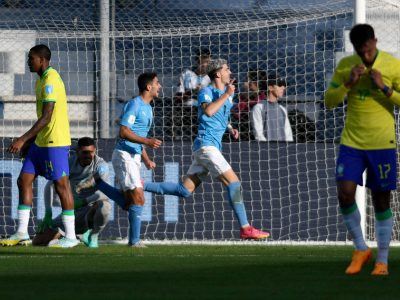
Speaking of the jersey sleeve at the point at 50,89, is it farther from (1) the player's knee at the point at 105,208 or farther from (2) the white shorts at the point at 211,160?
(2) the white shorts at the point at 211,160

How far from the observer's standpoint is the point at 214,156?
14219 millimetres

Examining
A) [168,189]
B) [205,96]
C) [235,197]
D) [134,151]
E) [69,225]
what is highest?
[205,96]

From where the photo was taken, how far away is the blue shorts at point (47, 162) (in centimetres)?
1313

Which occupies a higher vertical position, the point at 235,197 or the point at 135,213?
the point at 235,197

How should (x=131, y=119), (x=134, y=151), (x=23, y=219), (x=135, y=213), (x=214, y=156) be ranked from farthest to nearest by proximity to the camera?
(x=214, y=156), (x=134, y=151), (x=135, y=213), (x=131, y=119), (x=23, y=219)

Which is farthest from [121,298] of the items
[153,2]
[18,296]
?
[153,2]

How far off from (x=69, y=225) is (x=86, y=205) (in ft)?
3.81

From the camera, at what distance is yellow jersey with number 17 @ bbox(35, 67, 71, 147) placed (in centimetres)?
1300

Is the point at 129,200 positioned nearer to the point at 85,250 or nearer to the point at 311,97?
the point at 85,250

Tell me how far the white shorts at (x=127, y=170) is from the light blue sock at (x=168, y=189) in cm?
55

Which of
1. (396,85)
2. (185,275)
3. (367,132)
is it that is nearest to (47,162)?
(185,275)

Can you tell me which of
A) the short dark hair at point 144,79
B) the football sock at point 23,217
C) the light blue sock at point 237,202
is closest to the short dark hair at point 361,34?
the short dark hair at point 144,79

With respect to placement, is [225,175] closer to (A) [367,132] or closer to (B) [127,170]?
(B) [127,170]

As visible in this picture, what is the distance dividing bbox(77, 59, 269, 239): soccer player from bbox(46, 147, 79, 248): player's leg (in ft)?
3.31
